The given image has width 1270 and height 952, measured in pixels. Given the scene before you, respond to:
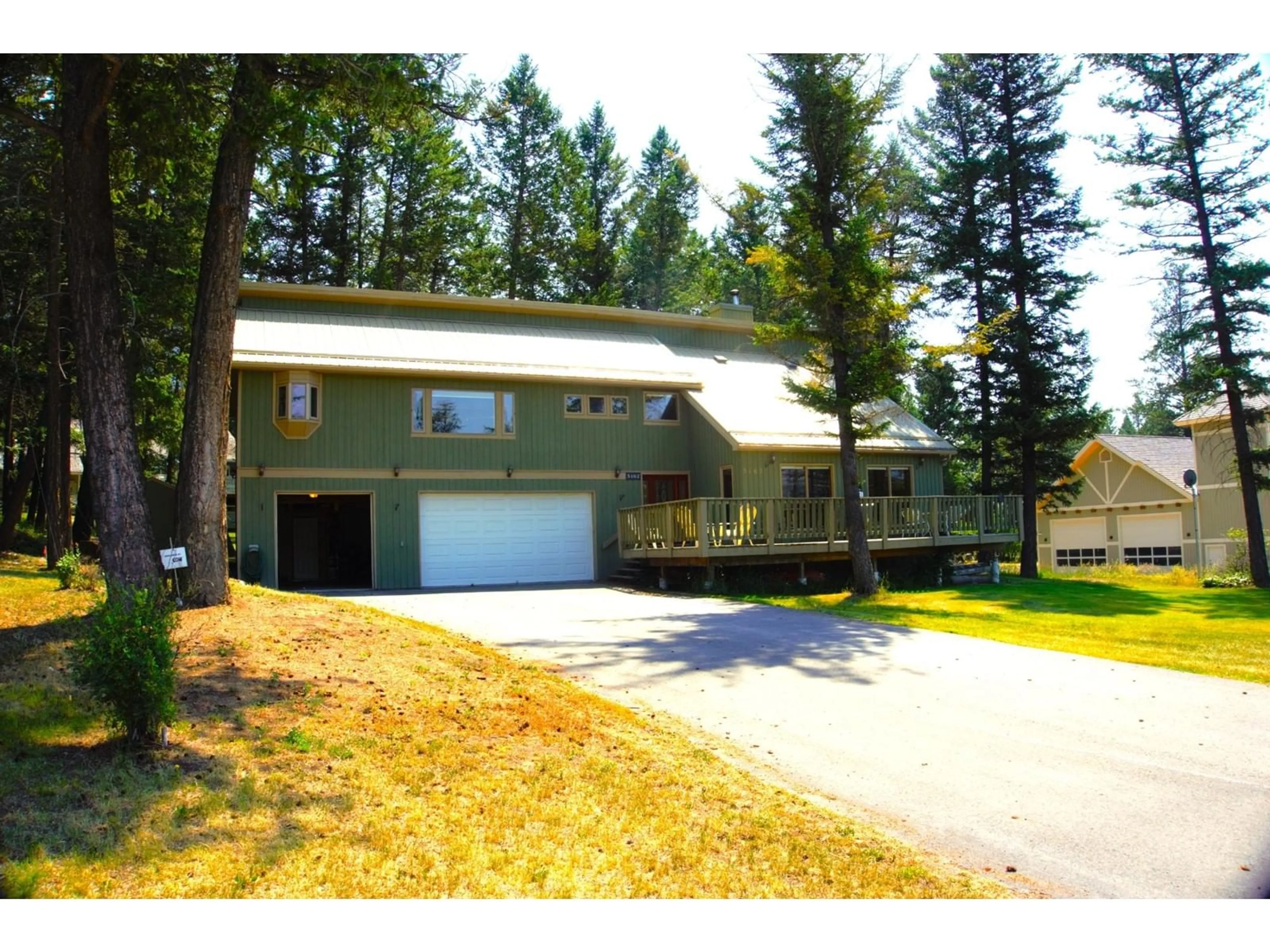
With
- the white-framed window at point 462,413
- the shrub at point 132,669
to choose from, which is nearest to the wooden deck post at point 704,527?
the white-framed window at point 462,413

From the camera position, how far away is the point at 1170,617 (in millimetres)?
14125

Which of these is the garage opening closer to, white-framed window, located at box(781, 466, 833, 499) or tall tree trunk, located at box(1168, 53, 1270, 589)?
white-framed window, located at box(781, 466, 833, 499)

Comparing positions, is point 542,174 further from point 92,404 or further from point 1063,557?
point 92,404

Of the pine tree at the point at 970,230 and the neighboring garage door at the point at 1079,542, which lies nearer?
the pine tree at the point at 970,230

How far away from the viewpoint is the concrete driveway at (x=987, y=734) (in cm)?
471

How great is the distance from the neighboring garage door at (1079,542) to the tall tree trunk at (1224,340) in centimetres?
1377

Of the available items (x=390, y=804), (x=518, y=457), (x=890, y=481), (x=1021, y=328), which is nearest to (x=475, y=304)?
(x=518, y=457)

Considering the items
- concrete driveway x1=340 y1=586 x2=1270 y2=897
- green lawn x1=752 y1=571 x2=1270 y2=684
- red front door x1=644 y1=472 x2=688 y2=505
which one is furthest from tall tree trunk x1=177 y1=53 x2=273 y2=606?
red front door x1=644 y1=472 x2=688 y2=505

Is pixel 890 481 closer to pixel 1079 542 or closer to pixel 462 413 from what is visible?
pixel 462 413

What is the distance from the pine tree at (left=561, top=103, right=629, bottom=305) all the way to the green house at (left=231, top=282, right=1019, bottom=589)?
12824 millimetres

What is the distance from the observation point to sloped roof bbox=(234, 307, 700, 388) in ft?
60.5

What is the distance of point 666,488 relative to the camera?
2191cm

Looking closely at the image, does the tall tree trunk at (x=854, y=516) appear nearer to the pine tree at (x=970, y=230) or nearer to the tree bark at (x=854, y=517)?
the tree bark at (x=854, y=517)

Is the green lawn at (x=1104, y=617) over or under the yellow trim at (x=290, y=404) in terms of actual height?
under
